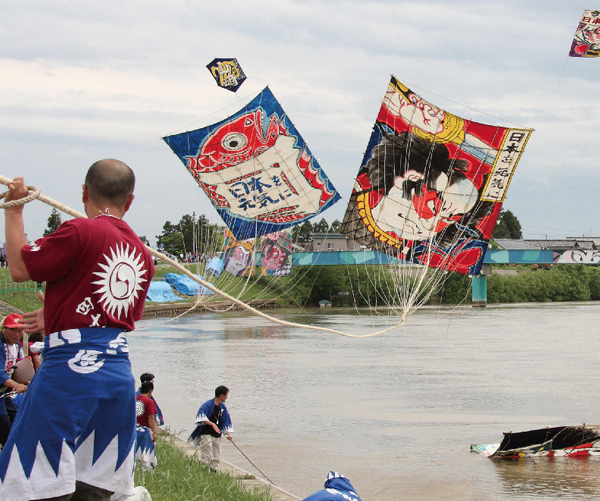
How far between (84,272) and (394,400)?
19.5 metres

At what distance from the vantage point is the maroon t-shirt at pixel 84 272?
3.01m

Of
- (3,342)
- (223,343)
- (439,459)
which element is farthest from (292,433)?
(223,343)

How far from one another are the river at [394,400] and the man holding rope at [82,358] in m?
9.84

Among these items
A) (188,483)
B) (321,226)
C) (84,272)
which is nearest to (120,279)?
(84,272)

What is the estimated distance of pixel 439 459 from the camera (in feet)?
48.4

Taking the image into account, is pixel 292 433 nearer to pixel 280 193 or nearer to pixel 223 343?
pixel 280 193

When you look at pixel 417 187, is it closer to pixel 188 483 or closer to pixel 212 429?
pixel 212 429

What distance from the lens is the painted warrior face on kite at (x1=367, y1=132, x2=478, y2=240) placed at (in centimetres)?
1925

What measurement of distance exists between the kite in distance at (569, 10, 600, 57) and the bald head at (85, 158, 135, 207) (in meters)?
16.6

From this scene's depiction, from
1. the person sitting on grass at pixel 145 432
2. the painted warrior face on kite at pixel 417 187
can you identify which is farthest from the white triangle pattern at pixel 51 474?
the painted warrior face on kite at pixel 417 187

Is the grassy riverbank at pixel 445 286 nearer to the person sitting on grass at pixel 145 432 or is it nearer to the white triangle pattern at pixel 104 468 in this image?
the person sitting on grass at pixel 145 432

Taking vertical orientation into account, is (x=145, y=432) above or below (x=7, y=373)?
below

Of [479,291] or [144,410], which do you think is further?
[479,291]

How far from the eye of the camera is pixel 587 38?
17.3 metres
